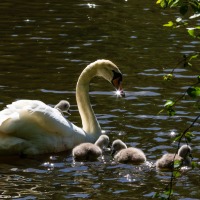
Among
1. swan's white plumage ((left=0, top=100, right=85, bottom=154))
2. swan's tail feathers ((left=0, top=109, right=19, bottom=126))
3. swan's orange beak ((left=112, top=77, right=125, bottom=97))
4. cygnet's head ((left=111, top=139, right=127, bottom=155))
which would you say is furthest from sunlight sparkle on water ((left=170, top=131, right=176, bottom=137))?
swan's tail feathers ((left=0, top=109, right=19, bottom=126))

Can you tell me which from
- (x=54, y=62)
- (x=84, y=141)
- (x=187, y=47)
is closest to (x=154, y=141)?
(x=84, y=141)


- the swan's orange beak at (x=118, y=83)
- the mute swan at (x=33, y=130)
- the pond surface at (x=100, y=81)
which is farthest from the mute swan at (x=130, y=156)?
the swan's orange beak at (x=118, y=83)

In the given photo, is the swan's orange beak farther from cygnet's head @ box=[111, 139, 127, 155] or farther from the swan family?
cygnet's head @ box=[111, 139, 127, 155]

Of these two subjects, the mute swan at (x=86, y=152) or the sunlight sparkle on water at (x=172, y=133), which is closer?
the mute swan at (x=86, y=152)

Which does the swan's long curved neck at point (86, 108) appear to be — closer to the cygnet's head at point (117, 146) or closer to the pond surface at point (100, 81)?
the pond surface at point (100, 81)

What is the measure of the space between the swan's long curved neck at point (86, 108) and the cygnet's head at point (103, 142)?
21.1 inches

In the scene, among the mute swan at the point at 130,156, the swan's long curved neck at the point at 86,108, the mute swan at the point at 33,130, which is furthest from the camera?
the swan's long curved neck at the point at 86,108

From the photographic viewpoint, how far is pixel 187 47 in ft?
61.5

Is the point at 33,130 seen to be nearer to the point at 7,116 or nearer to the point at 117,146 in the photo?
the point at 7,116

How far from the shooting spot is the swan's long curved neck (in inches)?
476

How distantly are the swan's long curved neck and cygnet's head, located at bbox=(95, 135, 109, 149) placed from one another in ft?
1.75

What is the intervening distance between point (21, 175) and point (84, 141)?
1.97m

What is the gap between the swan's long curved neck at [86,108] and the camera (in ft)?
39.7

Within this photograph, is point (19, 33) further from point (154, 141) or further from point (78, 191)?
Result: point (78, 191)
